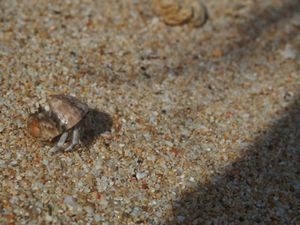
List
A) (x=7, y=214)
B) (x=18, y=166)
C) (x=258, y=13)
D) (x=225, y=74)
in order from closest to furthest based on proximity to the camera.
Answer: (x=7, y=214), (x=18, y=166), (x=225, y=74), (x=258, y=13)

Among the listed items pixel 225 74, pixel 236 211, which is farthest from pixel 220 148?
pixel 225 74

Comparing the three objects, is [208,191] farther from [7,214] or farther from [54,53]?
[54,53]

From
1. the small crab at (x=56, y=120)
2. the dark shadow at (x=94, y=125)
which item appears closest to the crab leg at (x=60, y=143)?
the small crab at (x=56, y=120)

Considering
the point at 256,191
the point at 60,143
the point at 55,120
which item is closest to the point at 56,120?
the point at 55,120

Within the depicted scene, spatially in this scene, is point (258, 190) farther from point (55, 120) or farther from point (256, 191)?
point (55, 120)

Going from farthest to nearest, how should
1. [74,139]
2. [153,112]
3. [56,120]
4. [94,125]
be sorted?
[153,112] → [94,125] → [74,139] → [56,120]

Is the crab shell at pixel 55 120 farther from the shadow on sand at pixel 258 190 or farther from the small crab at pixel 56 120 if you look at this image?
the shadow on sand at pixel 258 190

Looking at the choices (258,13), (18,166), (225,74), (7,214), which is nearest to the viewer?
(7,214)
